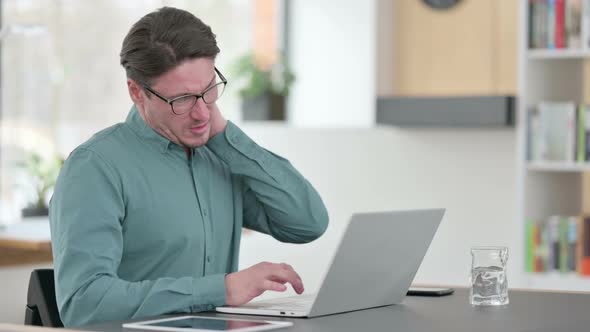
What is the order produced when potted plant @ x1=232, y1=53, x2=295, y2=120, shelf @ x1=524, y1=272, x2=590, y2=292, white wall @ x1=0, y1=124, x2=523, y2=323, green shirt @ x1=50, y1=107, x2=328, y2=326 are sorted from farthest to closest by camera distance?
potted plant @ x1=232, y1=53, x2=295, y2=120 < white wall @ x1=0, y1=124, x2=523, y2=323 < shelf @ x1=524, y1=272, x2=590, y2=292 < green shirt @ x1=50, y1=107, x2=328, y2=326

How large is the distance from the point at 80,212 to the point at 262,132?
326cm

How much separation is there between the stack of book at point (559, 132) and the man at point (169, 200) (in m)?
2.06

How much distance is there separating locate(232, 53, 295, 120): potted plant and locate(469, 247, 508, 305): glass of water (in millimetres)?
3190

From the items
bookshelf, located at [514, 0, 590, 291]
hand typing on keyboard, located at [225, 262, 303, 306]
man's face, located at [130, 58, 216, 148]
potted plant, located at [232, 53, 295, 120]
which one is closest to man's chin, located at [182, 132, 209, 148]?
man's face, located at [130, 58, 216, 148]

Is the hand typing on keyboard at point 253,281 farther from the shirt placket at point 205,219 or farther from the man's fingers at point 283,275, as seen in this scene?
the shirt placket at point 205,219

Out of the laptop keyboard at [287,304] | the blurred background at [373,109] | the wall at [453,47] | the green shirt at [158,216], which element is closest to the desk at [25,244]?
the blurred background at [373,109]

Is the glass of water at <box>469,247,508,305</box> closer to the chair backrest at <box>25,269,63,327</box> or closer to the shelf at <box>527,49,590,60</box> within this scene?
the chair backrest at <box>25,269,63,327</box>

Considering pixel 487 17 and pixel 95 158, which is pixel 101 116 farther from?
pixel 95 158

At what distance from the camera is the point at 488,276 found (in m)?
2.09

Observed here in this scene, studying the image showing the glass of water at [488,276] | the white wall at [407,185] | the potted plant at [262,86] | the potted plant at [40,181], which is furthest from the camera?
the potted plant at [262,86]

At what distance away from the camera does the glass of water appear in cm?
210

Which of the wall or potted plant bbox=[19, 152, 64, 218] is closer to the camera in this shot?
the wall

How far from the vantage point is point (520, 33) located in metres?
4.30

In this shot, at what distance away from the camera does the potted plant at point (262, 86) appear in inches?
206
